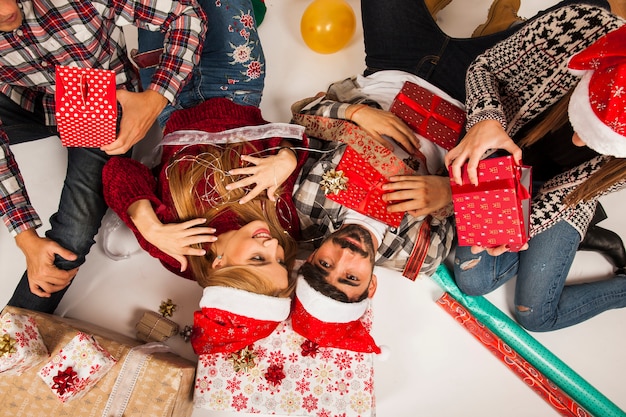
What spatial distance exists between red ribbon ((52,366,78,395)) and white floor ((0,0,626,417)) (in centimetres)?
34

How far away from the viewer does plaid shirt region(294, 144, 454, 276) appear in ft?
5.14

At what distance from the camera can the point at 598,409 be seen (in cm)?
168

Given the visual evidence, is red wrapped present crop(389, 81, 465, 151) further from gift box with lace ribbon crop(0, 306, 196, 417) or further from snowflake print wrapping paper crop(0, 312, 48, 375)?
snowflake print wrapping paper crop(0, 312, 48, 375)

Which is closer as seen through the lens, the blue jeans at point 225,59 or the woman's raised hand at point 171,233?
the woman's raised hand at point 171,233

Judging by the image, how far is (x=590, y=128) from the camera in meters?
1.01

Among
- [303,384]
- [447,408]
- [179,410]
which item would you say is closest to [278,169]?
[303,384]

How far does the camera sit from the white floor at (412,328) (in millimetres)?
1707

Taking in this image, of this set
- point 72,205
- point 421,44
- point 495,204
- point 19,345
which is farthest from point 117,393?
point 421,44

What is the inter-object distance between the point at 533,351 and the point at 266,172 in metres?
1.26

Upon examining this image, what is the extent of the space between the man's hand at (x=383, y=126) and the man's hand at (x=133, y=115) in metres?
0.67

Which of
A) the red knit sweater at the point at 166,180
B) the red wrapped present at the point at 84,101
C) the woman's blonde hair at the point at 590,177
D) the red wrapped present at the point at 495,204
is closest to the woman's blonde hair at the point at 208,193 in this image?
the red knit sweater at the point at 166,180

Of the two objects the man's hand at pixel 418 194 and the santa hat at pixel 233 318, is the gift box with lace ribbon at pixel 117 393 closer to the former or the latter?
the santa hat at pixel 233 318

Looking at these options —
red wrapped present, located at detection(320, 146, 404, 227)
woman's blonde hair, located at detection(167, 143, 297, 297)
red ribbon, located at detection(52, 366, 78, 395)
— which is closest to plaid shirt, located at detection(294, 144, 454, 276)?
red wrapped present, located at detection(320, 146, 404, 227)

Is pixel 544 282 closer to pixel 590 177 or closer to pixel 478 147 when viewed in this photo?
pixel 590 177
